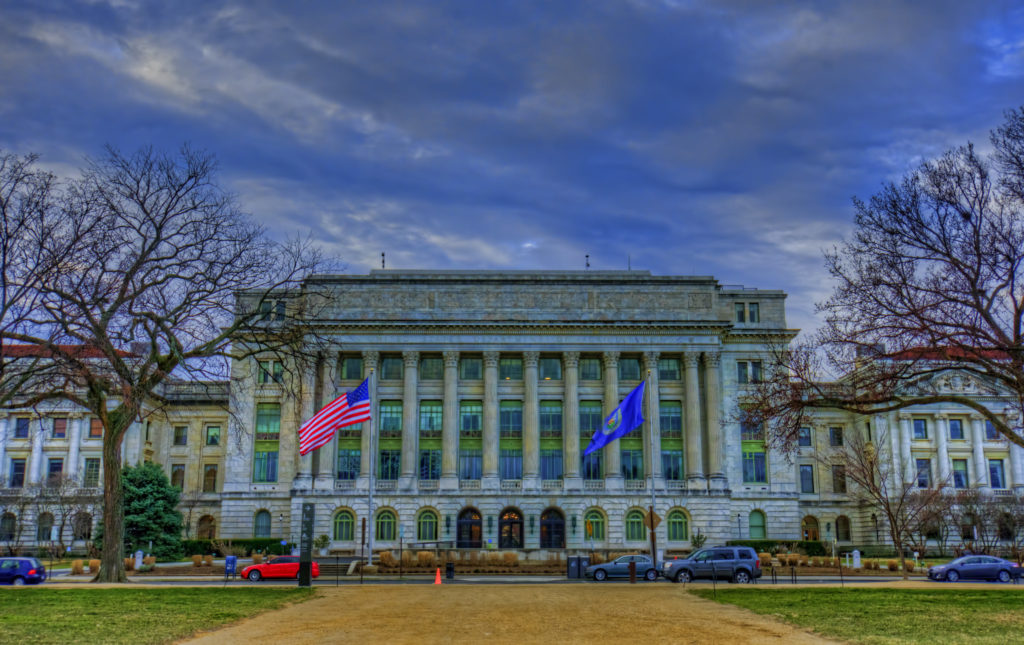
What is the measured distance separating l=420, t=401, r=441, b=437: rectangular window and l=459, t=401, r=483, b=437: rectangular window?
1.75 metres

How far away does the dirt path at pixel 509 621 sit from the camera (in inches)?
831

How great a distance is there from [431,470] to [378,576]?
21.1 m

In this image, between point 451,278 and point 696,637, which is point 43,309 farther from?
point 451,278

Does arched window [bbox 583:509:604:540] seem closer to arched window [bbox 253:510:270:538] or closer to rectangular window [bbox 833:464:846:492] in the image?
rectangular window [bbox 833:464:846:492]

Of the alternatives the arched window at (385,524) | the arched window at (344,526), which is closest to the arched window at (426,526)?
the arched window at (385,524)

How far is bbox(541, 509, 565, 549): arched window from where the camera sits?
227 feet

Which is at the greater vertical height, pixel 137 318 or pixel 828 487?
pixel 137 318

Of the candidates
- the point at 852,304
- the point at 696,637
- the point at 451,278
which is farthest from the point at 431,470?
the point at 696,637

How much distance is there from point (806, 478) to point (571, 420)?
2260 cm

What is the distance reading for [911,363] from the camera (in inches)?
1236

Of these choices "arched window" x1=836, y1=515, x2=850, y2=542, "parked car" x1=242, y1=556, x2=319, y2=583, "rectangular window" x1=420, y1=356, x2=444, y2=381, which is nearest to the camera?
"parked car" x1=242, y1=556, x2=319, y2=583

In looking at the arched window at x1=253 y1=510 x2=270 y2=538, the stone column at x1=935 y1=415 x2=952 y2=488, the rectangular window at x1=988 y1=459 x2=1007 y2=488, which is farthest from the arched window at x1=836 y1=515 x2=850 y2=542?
the arched window at x1=253 y1=510 x2=270 y2=538

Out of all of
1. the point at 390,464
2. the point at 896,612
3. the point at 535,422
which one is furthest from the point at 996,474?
the point at 896,612

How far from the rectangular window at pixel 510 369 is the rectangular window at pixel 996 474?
140 ft
